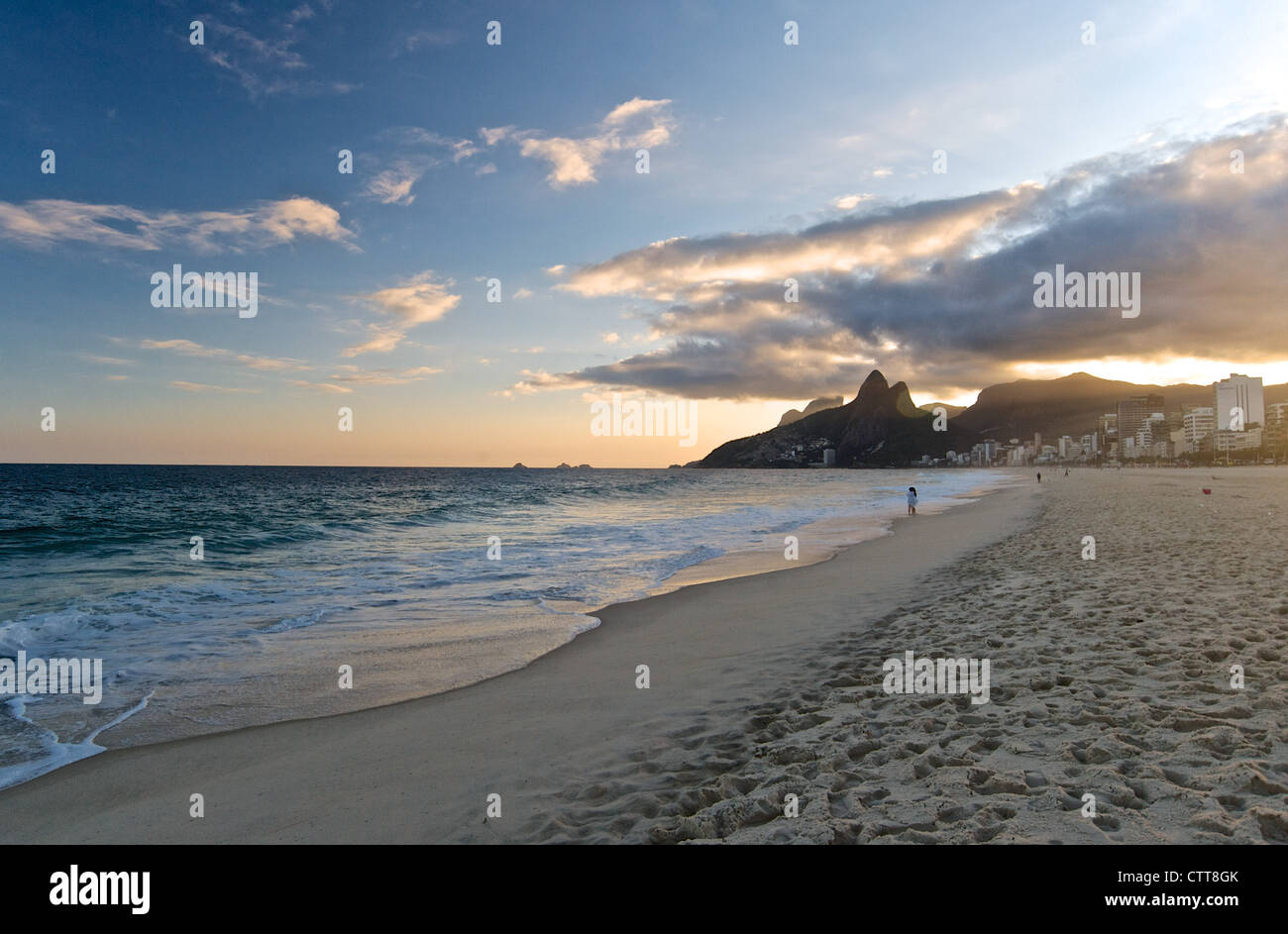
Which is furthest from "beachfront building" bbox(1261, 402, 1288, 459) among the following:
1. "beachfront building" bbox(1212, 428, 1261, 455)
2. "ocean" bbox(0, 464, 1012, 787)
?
"ocean" bbox(0, 464, 1012, 787)

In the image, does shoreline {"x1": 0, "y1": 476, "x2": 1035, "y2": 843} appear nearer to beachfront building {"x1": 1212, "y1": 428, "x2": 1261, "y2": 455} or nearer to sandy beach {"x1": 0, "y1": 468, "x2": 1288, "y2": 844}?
sandy beach {"x1": 0, "y1": 468, "x2": 1288, "y2": 844}

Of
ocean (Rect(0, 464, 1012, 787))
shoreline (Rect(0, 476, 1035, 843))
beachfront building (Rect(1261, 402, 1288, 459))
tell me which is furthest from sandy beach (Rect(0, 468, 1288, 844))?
beachfront building (Rect(1261, 402, 1288, 459))

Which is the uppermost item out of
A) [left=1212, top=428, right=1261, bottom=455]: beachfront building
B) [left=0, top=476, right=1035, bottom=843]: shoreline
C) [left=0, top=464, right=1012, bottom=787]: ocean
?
[left=1212, top=428, right=1261, bottom=455]: beachfront building

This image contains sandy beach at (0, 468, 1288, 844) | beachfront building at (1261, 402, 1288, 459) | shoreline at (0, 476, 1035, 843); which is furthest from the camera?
beachfront building at (1261, 402, 1288, 459)

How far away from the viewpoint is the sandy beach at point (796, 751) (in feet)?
12.8

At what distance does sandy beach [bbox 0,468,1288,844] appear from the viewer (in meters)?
3.90

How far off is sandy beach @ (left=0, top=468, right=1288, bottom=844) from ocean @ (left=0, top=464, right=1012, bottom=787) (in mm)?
943

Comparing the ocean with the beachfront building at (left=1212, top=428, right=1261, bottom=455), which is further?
the beachfront building at (left=1212, top=428, right=1261, bottom=455)

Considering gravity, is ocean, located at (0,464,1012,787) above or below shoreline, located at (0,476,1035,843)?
below

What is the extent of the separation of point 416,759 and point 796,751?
3316 millimetres

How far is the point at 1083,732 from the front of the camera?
15.7ft

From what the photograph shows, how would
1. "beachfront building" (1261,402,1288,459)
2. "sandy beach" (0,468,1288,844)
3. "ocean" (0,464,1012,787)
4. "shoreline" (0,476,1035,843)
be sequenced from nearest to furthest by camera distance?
1. "sandy beach" (0,468,1288,844)
2. "shoreline" (0,476,1035,843)
3. "ocean" (0,464,1012,787)
4. "beachfront building" (1261,402,1288,459)

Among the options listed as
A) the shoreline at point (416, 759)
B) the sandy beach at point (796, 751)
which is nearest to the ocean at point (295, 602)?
the shoreline at point (416, 759)

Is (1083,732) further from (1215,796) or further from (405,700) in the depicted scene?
(405,700)
